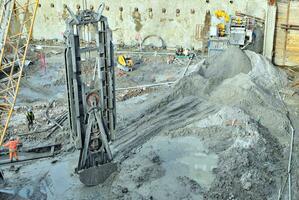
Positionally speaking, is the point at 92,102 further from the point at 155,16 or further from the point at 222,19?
the point at 155,16

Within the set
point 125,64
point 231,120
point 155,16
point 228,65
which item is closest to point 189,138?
point 231,120

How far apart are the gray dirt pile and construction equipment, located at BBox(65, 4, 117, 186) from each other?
182 centimetres

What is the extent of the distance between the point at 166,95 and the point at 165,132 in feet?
9.02

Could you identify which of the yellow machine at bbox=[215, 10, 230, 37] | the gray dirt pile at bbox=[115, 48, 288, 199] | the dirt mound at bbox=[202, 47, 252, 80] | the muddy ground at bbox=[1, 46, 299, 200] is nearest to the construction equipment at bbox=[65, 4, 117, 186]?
the muddy ground at bbox=[1, 46, 299, 200]

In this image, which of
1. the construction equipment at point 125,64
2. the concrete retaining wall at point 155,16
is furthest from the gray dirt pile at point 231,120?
the concrete retaining wall at point 155,16

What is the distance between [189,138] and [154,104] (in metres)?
3.03

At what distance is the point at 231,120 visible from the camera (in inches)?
787

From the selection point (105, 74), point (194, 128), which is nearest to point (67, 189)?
point (105, 74)

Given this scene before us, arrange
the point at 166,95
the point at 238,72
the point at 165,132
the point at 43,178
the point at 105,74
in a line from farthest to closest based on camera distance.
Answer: the point at 238,72
the point at 166,95
the point at 165,132
the point at 43,178
the point at 105,74

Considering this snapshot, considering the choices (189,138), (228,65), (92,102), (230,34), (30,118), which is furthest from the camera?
(230,34)

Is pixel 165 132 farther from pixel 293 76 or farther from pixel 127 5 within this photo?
pixel 127 5

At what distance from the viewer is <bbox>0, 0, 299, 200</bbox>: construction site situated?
52.7 ft

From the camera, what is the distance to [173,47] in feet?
103

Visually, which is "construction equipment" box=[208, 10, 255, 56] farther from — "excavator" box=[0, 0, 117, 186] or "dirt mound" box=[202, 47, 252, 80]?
"excavator" box=[0, 0, 117, 186]
